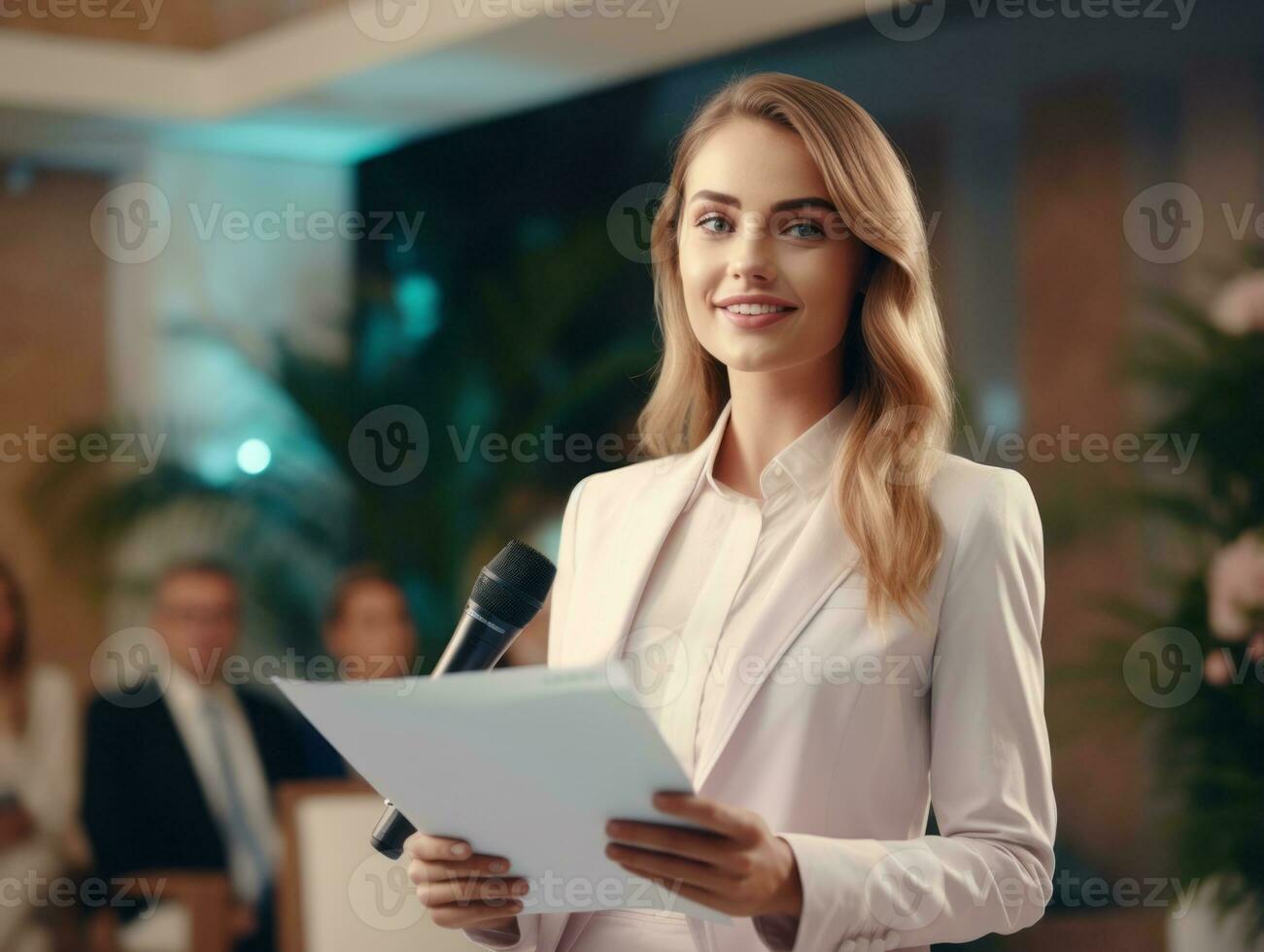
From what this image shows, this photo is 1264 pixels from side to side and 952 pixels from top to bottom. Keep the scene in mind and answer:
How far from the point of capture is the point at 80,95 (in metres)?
6.52

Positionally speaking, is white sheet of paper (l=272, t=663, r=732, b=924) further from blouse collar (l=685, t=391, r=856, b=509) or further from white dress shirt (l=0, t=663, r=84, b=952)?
white dress shirt (l=0, t=663, r=84, b=952)

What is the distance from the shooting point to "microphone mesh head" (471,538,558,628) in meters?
1.60

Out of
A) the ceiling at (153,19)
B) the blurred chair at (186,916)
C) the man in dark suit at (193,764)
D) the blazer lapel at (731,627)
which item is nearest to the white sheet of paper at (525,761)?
the blazer lapel at (731,627)

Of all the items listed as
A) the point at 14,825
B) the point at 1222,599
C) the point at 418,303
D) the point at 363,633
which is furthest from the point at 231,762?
the point at 1222,599

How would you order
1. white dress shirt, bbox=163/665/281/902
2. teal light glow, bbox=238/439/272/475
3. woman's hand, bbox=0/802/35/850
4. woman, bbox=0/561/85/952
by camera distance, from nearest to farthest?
white dress shirt, bbox=163/665/281/902 < woman, bbox=0/561/85/952 < woman's hand, bbox=0/802/35/850 < teal light glow, bbox=238/439/272/475

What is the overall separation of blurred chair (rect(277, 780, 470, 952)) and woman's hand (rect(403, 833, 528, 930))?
6.98 ft

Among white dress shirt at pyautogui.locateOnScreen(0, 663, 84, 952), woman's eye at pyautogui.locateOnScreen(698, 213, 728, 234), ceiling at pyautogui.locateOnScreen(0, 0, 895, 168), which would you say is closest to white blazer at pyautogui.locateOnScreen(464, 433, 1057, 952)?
woman's eye at pyautogui.locateOnScreen(698, 213, 728, 234)

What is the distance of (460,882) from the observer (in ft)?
5.20

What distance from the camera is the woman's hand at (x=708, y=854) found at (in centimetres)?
137

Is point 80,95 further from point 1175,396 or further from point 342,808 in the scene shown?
point 1175,396

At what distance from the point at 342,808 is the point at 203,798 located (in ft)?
6.14

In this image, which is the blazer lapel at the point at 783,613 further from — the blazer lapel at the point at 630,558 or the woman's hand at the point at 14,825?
the woman's hand at the point at 14,825

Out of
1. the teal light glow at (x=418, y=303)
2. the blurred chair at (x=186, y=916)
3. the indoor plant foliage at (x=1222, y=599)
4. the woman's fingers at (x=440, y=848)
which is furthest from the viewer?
the teal light glow at (x=418, y=303)

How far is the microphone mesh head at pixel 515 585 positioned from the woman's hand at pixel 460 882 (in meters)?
0.23
